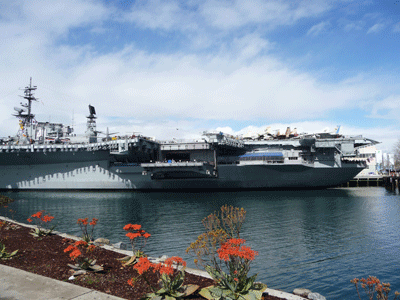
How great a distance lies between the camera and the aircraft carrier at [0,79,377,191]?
110ft

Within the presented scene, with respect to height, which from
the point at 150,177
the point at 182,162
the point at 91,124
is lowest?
the point at 150,177

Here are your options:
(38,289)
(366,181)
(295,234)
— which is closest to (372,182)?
(366,181)

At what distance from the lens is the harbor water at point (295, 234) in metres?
9.40

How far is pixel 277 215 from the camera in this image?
19.9 meters

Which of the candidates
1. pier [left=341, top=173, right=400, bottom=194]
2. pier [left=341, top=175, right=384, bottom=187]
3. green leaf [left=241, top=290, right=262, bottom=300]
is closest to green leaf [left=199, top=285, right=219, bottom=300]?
green leaf [left=241, top=290, right=262, bottom=300]

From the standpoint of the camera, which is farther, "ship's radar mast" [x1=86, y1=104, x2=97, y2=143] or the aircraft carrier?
"ship's radar mast" [x1=86, y1=104, x2=97, y2=143]

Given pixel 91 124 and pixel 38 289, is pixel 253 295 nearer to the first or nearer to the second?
pixel 38 289

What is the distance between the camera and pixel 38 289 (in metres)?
5.67

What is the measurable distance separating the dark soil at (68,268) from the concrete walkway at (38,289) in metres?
0.25

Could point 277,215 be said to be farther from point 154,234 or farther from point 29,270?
point 29,270

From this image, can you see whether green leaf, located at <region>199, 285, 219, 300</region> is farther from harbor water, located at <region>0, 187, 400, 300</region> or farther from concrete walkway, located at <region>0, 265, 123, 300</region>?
harbor water, located at <region>0, 187, 400, 300</region>

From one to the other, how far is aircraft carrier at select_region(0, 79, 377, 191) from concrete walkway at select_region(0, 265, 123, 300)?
2550 cm

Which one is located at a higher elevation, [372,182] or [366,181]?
[366,181]

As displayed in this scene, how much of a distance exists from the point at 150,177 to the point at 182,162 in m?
5.56
